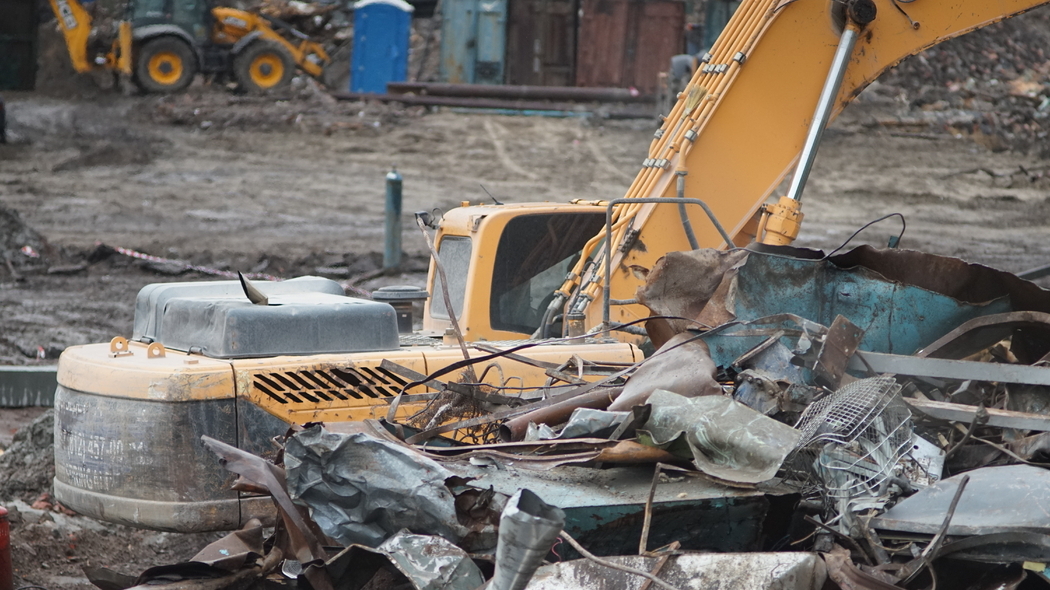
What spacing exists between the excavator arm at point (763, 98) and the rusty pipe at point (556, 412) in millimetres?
Result: 1565

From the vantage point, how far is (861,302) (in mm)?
4797

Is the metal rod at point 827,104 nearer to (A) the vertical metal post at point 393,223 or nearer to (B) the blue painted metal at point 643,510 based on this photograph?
(B) the blue painted metal at point 643,510

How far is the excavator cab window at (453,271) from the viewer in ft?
18.5

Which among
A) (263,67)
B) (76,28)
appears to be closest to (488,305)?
(263,67)

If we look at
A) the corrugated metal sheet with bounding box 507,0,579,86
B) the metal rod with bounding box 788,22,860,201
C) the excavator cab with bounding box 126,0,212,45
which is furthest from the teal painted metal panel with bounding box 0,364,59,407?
the corrugated metal sheet with bounding box 507,0,579,86

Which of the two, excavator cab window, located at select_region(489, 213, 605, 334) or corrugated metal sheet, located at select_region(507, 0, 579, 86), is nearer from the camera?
excavator cab window, located at select_region(489, 213, 605, 334)

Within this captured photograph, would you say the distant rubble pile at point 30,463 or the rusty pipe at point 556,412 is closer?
the rusty pipe at point 556,412

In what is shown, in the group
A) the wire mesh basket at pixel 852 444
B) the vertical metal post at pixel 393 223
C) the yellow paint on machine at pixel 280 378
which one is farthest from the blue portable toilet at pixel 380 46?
the wire mesh basket at pixel 852 444

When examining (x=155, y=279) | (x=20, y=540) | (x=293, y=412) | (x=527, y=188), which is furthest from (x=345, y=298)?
(x=527, y=188)

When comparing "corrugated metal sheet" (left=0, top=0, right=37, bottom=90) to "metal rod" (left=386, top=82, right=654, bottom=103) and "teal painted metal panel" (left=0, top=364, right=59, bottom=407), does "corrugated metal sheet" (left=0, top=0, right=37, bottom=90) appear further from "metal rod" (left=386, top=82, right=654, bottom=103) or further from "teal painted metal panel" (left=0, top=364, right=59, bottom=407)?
"teal painted metal panel" (left=0, top=364, right=59, bottom=407)

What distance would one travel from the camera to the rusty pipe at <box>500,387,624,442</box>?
159 inches

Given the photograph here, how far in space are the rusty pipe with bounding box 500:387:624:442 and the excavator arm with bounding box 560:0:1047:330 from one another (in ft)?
5.13

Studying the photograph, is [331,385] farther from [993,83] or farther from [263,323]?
[993,83]

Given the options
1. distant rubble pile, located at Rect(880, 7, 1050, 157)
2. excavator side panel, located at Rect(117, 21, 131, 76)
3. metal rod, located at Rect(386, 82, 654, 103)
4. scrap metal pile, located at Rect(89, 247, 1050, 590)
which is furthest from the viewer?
excavator side panel, located at Rect(117, 21, 131, 76)
